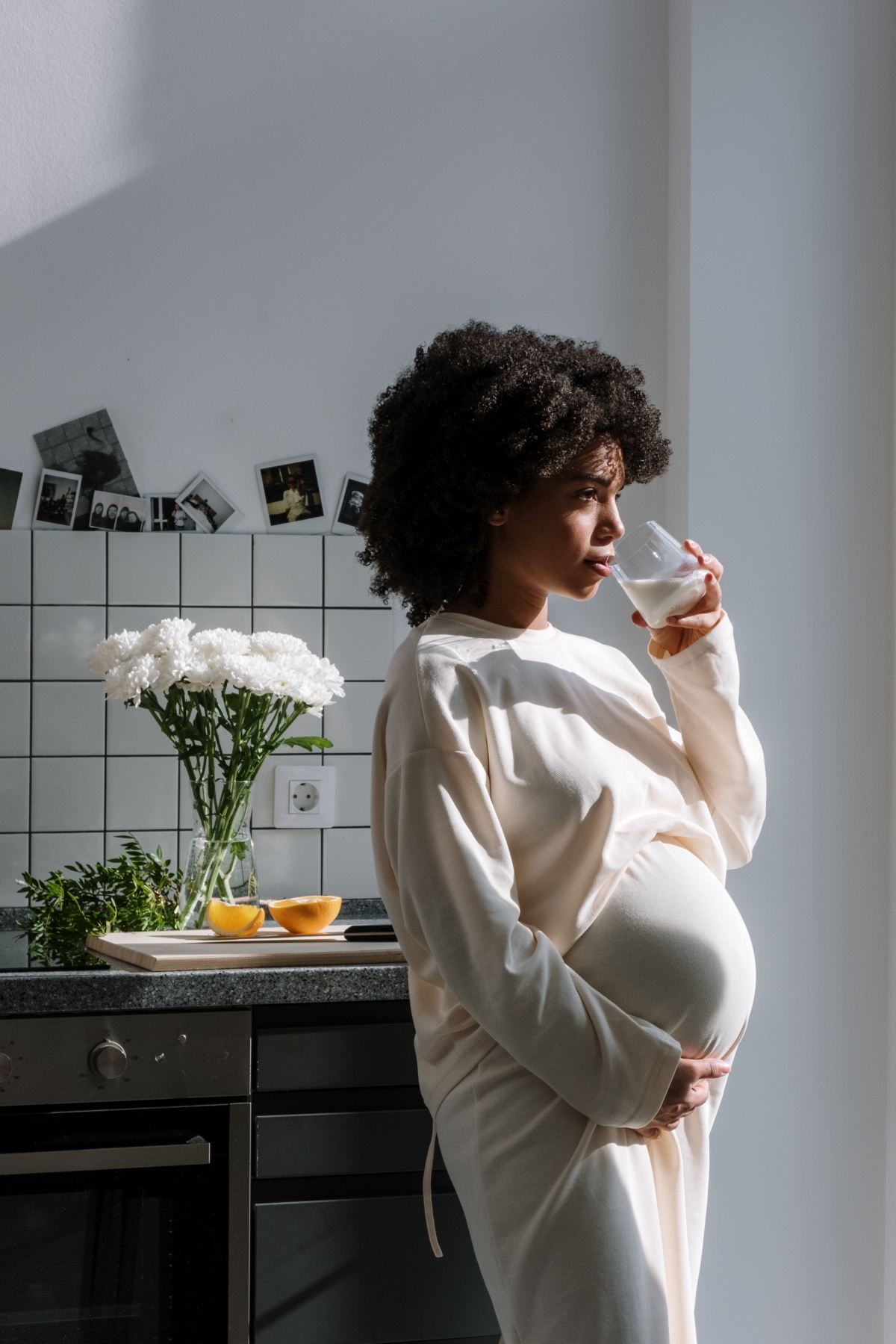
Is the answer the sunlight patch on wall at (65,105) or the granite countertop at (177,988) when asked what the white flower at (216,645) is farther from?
the sunlight patch on wall at (65,105)

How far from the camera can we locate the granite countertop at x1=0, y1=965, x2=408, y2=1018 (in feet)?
4.39

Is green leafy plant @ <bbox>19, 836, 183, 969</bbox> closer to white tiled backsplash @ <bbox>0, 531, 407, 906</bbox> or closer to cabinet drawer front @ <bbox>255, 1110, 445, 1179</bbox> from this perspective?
white tiled backsplash @ <bbox>0, 531, 407, 906</bbox>

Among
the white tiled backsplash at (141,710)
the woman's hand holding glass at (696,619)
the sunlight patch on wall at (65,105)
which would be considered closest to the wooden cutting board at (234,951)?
the white tiled backsplash at (141,710)

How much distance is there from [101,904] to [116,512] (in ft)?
2.15

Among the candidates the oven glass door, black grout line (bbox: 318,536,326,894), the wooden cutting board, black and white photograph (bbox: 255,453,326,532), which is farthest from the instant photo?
the oven glass door

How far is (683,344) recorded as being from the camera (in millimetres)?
1926

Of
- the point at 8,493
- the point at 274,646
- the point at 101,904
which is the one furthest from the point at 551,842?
the point at 8,493

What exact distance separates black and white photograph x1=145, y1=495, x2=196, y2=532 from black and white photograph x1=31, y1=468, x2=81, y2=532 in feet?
0.39

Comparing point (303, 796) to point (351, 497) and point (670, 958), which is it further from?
point (670, 958)

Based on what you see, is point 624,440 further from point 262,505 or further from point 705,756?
point 262,505

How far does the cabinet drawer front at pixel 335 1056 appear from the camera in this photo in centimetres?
138

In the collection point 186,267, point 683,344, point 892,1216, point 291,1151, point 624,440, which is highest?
point 186,267

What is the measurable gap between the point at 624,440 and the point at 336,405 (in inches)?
34.3

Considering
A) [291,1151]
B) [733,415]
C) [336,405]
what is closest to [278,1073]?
[291,1151]
